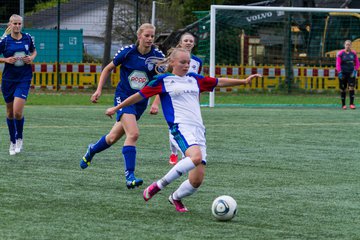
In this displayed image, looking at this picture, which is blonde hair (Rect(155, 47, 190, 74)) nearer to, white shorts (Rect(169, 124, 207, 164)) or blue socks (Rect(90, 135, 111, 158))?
white shorts (Rect(169, 124, 207, 164))

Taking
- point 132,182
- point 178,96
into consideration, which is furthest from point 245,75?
point 178,96

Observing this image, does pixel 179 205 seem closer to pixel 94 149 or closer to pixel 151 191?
pixel 151 191

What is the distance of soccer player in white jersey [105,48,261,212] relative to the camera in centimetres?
758

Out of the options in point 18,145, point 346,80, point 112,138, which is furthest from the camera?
point 346,80

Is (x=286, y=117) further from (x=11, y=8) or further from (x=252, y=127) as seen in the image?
(x=11, y=8)

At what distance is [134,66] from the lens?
9648 millimetres

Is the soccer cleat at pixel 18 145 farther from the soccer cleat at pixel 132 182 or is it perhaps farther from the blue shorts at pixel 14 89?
the soccer cleat at pixel 132 182

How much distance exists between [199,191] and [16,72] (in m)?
4.67

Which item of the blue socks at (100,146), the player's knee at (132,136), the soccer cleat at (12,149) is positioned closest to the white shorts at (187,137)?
the player's knee at (132,136)

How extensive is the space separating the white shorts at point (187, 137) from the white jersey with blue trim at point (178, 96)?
0.05 meters

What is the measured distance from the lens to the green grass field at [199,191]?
263 inches

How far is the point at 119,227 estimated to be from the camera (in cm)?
670

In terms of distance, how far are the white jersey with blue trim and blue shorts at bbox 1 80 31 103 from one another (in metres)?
4.83

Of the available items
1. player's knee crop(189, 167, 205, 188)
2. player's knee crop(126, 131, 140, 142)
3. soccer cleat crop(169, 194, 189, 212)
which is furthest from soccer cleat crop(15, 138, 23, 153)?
player's knee crop(189, 167, 205, 188)
